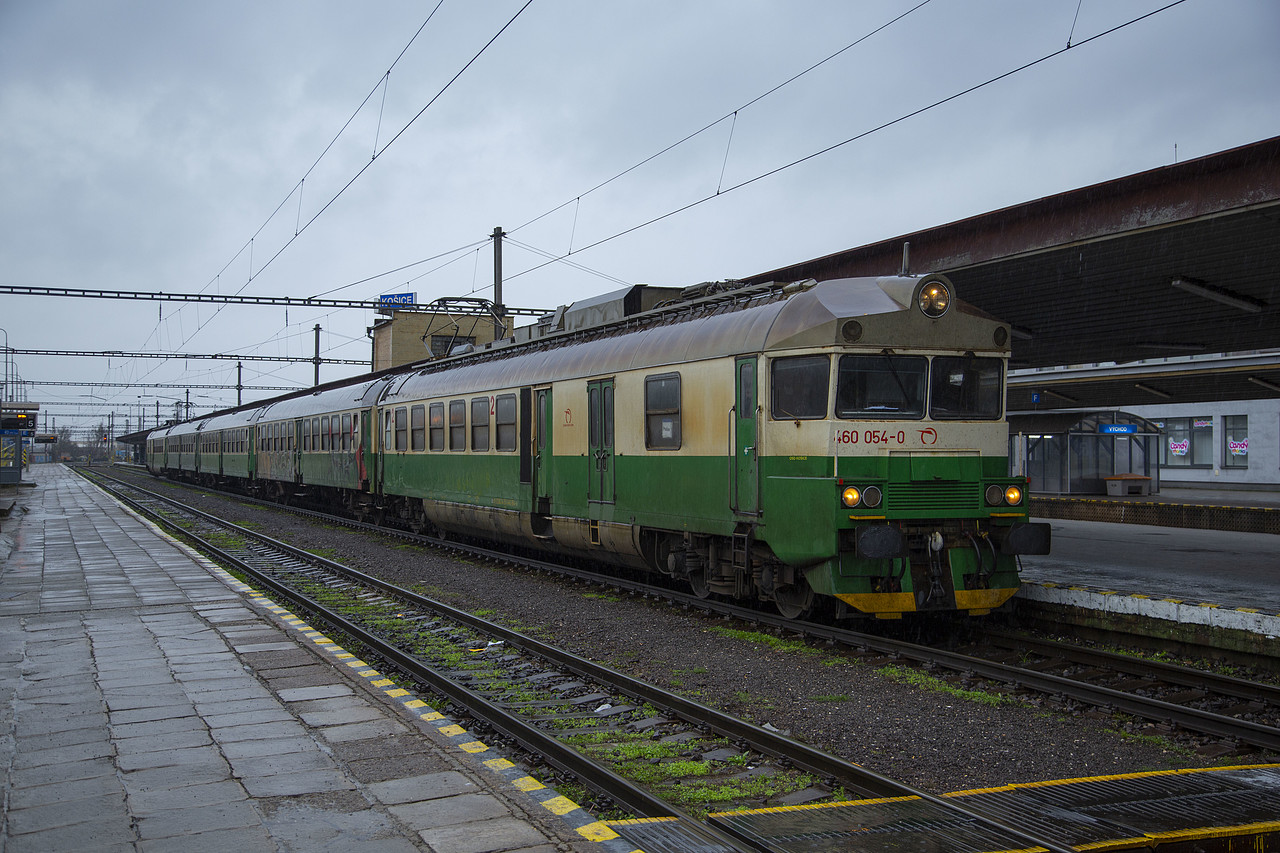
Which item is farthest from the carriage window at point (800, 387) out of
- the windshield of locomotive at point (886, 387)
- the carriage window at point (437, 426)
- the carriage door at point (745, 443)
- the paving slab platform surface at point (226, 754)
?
the carriage window at point (437, 426)

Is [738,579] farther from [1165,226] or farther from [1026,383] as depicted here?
[1026,383]

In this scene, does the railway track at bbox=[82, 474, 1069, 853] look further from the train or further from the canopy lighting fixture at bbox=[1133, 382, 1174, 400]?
the canopy lighting fixture at bbox=[1133, 382, 1174, 400]

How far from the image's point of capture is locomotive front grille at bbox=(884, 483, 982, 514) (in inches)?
356

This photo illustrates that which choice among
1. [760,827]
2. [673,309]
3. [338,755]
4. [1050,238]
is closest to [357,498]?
[673,309]

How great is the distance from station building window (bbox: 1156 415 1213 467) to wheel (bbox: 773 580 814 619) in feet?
142

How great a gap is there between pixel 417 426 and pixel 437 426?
47.5 inches

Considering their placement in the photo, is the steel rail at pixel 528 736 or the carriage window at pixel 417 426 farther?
the carriage window at pixel 417 426

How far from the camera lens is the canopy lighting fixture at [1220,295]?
13.5 meters

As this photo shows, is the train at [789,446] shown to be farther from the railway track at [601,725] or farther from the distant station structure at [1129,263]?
the railway track at [601,725]

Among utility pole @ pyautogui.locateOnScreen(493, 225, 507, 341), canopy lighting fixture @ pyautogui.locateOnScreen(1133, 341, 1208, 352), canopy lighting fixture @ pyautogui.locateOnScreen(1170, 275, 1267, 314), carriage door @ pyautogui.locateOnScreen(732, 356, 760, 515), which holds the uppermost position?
utility pole @ pyautogui.locateOnScreen(493, 225, 507, 341)

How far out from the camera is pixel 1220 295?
1405 cm

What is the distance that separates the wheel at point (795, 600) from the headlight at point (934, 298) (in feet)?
9.39

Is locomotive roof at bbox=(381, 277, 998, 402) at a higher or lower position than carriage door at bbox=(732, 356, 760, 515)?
higher

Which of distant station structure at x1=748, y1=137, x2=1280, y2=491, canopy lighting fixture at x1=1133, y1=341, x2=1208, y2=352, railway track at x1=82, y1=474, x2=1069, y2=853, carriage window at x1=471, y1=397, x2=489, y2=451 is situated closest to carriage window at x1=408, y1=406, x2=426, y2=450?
carriage window at x1=471, y1=397, x2=489, y2=451
